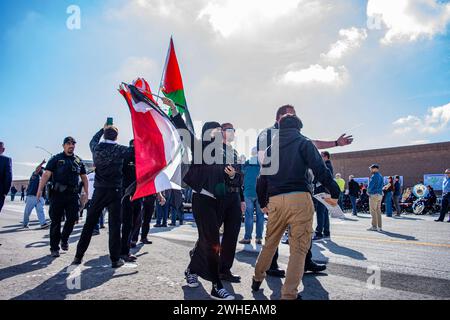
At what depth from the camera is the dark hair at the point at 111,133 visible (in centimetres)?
493

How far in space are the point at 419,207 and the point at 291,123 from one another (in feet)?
54.8

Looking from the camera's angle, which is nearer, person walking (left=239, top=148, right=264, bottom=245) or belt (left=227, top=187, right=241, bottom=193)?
belt (left=227, top=187, right=241, bottom=193)

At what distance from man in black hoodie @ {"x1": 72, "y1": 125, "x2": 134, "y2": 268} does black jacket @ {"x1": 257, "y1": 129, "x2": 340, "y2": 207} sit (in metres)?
2.53

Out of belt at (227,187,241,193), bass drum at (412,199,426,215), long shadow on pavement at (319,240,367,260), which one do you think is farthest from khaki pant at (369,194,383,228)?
bass drum at (412,199,426,215)

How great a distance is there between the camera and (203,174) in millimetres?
3713

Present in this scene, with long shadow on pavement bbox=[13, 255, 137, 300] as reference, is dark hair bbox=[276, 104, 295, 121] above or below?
above

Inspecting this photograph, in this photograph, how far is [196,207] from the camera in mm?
3658

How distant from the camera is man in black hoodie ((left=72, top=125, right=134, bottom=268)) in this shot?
4742 mm

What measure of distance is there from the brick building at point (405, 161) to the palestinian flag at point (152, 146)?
30311 millimetres

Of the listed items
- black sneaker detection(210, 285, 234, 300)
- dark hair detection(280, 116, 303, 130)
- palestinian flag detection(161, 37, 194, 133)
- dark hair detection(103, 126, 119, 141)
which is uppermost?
palestinian flag detection(161, 37, 194, 133)

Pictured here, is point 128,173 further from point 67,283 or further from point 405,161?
point 405,161

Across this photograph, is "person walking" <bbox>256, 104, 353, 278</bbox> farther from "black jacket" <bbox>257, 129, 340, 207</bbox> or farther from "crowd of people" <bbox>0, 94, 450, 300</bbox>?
"black jacket" <bbox>257, 129, 340, 207</bbox>
